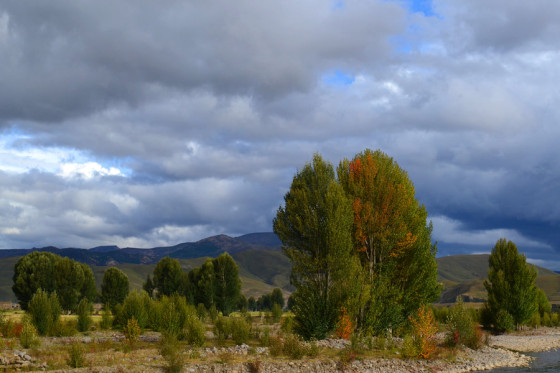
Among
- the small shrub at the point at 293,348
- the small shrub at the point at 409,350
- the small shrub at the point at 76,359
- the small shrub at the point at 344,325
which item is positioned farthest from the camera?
the small shrub at the point at 344,325

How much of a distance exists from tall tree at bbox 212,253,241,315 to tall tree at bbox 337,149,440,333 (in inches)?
1926

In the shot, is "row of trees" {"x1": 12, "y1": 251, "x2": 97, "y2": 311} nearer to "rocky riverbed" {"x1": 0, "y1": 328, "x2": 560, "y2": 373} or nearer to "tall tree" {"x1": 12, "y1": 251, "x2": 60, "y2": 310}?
"tall tree" {"x1": 12, "y1": 251, "x2": 60, "y2": 310}

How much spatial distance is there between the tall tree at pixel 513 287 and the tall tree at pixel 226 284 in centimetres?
4374

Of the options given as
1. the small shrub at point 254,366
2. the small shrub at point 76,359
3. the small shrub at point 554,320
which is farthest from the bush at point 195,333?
the small shrub at point 554,320

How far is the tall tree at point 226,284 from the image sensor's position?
8488 centimetres

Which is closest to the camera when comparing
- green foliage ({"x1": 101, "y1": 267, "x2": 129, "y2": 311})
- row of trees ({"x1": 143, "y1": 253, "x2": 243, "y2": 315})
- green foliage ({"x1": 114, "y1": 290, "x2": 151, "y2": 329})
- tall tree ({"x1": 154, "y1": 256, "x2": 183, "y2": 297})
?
green foliage ({"x1": 114, "y1": 290, "x2": 151, "y2": 329})

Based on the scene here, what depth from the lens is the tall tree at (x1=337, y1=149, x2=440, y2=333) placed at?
39000 millimetres

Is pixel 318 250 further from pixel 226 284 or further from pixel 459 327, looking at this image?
pixel 226 284

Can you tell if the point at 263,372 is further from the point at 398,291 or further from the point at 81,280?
the point at 81,280

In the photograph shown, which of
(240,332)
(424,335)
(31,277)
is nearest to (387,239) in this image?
(424,335)

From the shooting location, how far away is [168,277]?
92.4 metres

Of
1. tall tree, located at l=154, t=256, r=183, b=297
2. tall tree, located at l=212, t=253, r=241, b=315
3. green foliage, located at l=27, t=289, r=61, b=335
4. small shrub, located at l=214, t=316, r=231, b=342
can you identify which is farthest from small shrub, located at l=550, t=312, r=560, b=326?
green foliage, located at l=27, t=289, r=61, b=335

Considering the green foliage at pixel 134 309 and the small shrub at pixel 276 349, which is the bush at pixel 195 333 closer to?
the small shrub at pixel 276 349

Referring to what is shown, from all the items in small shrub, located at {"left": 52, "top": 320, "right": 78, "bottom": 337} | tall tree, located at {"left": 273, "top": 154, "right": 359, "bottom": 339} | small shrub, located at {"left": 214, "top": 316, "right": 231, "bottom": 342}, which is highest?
tall tree, located at {"left": 273, "top": 154, "right": 359, "bottom": 339}
